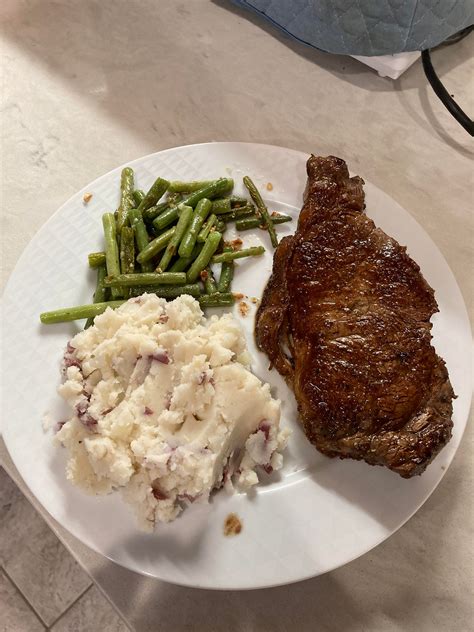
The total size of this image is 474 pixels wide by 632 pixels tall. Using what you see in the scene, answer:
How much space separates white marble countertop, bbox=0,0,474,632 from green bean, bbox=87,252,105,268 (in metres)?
0.74

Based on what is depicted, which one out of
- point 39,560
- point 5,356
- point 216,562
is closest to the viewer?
point 216,562

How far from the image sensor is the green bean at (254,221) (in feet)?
11.0

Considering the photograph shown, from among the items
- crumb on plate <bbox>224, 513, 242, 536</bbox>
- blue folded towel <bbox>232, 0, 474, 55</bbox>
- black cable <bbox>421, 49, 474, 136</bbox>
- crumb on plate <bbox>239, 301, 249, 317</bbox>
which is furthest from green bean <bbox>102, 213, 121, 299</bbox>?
black cable <bbox>421, 49, 474, 136</bbox>

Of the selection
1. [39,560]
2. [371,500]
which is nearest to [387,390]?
[371,500]

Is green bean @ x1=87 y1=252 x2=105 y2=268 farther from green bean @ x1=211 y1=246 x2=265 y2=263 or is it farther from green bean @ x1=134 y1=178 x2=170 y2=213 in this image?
green bean @ x1=211 y1=246 x2=265 y2=263

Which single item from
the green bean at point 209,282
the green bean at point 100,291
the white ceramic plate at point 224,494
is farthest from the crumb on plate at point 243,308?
the green bean at point 100,291

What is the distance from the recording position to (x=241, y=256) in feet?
10.7

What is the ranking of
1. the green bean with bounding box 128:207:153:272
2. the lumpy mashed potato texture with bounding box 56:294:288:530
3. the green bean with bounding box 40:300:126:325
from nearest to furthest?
the lumpy mashed potato texture with bounding box 56:294:288:530, the green bean with bounding box 40:300:126:325, the green bean with bounding box 128:207:153:272

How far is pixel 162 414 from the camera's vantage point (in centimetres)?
251

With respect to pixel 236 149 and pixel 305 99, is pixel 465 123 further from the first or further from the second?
pixel 236 149

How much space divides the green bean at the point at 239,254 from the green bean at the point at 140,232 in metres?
0.39

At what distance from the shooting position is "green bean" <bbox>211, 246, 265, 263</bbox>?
322 cm

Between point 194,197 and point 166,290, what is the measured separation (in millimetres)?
620

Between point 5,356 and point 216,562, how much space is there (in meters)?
1.51
